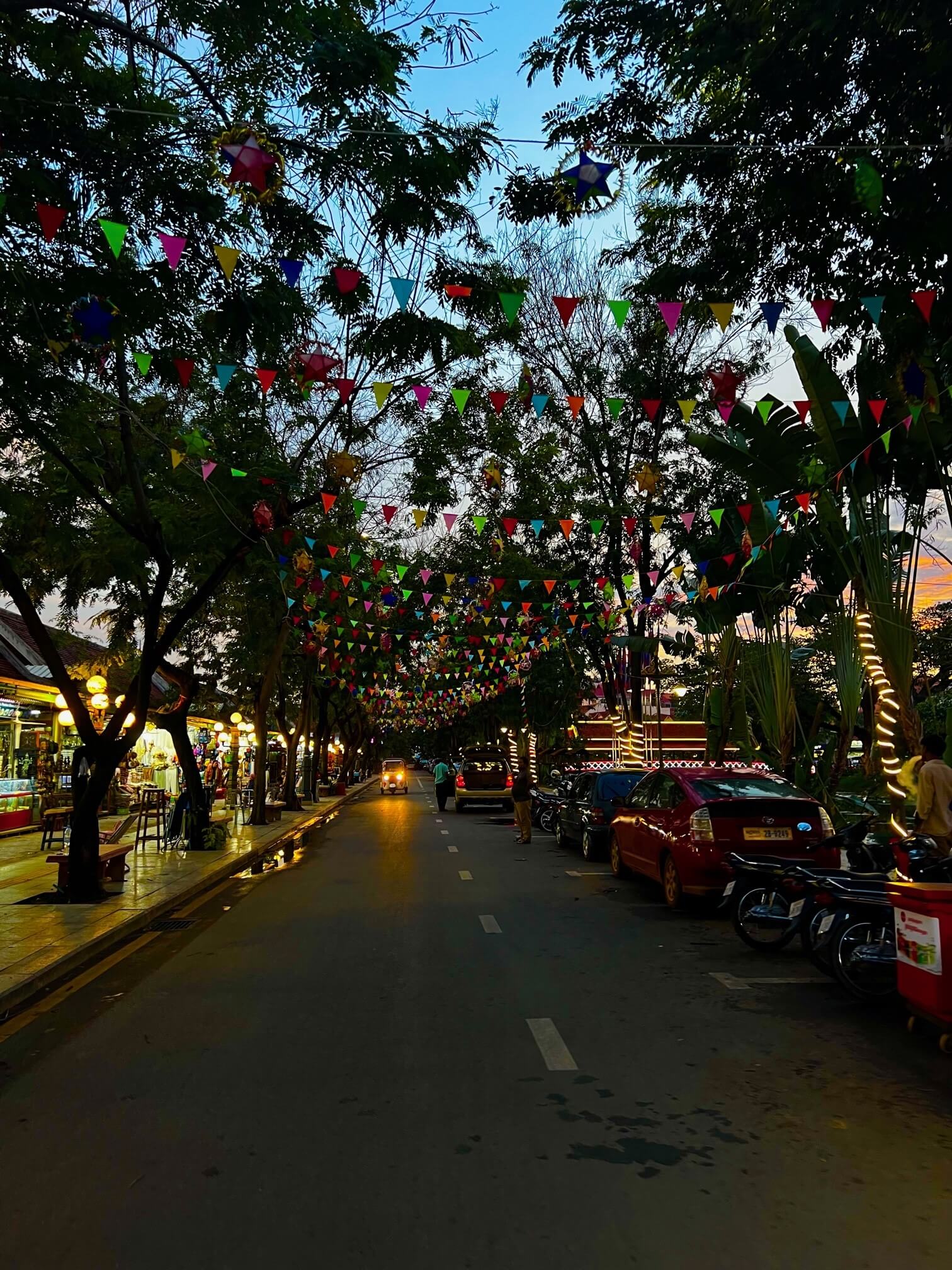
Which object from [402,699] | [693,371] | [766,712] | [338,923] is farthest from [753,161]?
[402,699]

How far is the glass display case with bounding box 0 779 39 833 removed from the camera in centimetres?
2361

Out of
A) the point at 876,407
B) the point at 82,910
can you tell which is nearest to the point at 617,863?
the point at 82,910

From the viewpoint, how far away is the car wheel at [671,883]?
39.1 ft

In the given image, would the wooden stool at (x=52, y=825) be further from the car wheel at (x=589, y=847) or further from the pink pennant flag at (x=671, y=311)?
the pink pennant flag at (x=671, y=311)

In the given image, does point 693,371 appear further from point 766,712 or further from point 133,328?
point 133,328

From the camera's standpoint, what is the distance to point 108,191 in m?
8.38

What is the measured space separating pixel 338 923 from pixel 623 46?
364 inches

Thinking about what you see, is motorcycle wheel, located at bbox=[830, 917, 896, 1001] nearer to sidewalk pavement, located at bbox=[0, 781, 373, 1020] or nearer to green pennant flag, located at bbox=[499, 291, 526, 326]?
green pennant flag, located at bbox=[499, 291, 526, 326]

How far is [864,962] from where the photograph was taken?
7504 millimetres

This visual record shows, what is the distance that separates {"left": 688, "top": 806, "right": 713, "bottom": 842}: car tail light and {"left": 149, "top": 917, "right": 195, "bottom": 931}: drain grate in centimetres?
583

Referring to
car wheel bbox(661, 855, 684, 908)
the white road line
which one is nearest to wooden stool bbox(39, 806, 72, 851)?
car wheel bbox(661, 855, 684, 908)

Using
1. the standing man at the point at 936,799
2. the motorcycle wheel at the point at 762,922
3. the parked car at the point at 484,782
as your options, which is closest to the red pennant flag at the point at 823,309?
the standing man at the point at 936,799

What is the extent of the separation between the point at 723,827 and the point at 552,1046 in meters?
5.40

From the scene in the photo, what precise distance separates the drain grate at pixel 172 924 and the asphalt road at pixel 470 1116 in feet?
4.37
